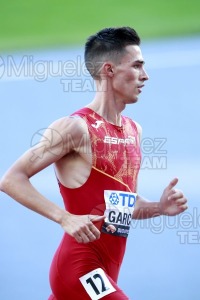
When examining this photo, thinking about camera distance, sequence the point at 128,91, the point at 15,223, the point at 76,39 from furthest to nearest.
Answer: the point at 76,39, the point at 15,223, the point at 128,91

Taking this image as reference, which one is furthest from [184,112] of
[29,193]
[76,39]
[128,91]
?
[29,193]

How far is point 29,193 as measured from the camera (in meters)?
2.47

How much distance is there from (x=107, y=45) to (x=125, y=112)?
210 centimetres

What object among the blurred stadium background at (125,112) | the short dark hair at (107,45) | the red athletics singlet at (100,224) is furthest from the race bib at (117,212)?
the blurred stadium background at (125,112)

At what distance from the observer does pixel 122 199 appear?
107 inches

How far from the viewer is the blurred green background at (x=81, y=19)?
210 inches

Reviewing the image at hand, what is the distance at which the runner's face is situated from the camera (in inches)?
115

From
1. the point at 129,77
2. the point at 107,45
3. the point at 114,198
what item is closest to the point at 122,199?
the point at 114,198

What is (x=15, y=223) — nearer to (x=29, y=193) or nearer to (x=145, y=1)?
(x=145, y=1)

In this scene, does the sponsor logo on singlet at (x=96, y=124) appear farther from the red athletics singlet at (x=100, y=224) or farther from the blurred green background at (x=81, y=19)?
the blurred green background at (x=81, y=19)

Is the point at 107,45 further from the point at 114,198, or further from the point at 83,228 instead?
the point at 83,228

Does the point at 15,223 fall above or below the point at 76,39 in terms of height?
below

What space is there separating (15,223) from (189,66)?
173 cm

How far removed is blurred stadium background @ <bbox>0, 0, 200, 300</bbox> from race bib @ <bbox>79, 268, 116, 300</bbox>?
68.6 inches
